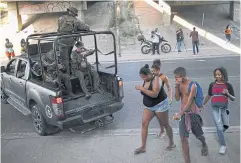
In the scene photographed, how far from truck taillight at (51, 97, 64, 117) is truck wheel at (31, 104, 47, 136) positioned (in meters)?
0.66

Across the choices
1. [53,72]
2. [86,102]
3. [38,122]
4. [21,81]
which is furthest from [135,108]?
[21,81]

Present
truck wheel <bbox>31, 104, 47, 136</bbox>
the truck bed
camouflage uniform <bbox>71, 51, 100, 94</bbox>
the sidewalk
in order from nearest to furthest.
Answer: the sidewalk, the truck bed, truck wheel <bbox>31, 104, 47, 136</bbox>, camouflage uniform <bbox>71, 51, 100, 94</bbox>

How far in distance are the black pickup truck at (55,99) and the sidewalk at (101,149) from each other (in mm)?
389

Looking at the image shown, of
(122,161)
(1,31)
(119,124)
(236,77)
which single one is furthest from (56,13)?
(122,161)

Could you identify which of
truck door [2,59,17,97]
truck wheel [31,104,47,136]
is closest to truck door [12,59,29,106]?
truck door [2,59,17,97]

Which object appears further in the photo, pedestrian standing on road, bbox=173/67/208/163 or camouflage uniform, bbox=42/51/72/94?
camouflage uniform, bbox=42/51/72/94

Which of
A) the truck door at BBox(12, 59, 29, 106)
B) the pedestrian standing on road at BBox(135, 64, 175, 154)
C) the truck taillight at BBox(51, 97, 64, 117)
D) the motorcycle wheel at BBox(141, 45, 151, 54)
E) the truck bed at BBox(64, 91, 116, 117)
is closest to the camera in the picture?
the pedestrian standing on road at BBox(135, 64, 175, 154)

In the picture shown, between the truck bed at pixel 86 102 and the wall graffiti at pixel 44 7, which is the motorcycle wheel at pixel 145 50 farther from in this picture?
the truck bed at pixel 86 102

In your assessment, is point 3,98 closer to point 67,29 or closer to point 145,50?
point 67,29

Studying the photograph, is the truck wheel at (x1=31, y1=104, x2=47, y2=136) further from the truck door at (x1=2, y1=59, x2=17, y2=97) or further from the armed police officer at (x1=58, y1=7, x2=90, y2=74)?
the truck door at (x1=2, y1=59, x2=17, y2=97)

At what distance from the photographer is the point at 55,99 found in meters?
5.52

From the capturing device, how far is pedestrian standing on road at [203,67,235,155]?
4.77 m

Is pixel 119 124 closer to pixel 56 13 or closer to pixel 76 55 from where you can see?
pixel 76 55

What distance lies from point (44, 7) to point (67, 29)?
20.3 meters
